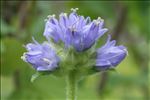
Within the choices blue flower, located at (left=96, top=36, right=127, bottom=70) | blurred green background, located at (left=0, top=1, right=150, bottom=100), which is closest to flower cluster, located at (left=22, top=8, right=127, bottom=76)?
blue flower, located at (left=96, top=36, right=127, bottom=70)

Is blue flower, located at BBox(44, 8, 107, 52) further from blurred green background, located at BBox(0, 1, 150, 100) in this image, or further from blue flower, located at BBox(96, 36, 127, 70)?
blurred green background, located at BBox(0, 1, 150, 100)

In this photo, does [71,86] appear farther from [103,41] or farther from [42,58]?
[103,41]

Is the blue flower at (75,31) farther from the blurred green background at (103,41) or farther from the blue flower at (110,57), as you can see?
the blurred green background at (103,41)

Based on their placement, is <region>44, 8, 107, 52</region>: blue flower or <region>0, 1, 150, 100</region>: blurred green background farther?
<region>0, 1, 150, 100</region>: blurred green background

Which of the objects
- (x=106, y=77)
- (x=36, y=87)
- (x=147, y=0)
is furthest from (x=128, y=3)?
(x=36, y=87)

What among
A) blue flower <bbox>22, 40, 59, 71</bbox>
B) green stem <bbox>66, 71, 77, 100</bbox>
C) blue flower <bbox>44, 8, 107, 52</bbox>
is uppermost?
blue flower <bbox>44, 8, 107, 52</bbox>

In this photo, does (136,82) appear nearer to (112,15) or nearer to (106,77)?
(106,77)

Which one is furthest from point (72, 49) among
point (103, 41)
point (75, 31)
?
point (103, 41)
